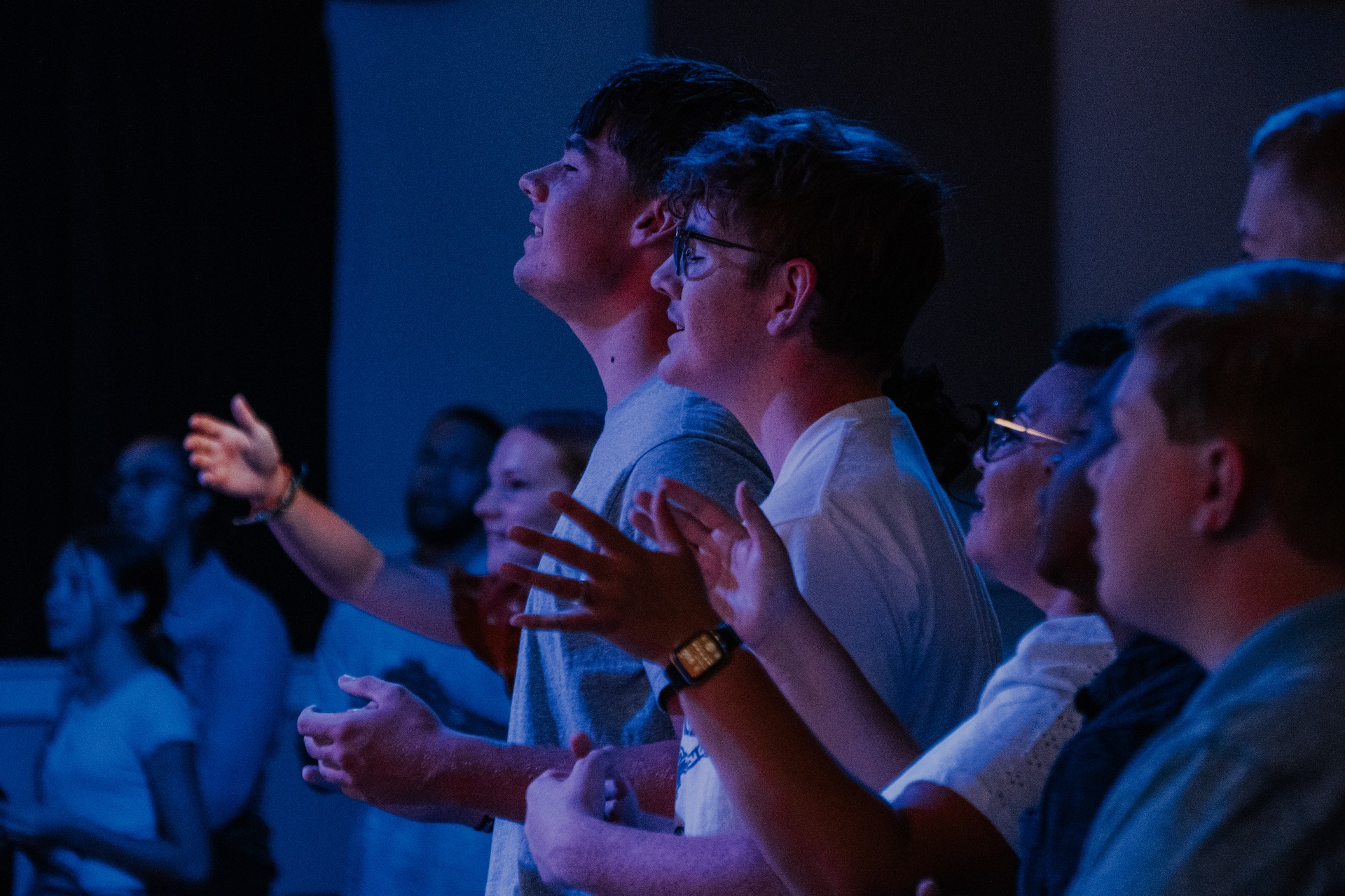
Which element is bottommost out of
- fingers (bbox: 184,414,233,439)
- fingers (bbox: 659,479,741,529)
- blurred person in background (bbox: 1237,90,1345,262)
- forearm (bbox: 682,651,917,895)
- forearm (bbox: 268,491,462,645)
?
forearm (bbox: 268,491,462,645)

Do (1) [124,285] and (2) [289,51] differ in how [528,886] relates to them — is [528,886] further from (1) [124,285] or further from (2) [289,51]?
(2) [289,51]

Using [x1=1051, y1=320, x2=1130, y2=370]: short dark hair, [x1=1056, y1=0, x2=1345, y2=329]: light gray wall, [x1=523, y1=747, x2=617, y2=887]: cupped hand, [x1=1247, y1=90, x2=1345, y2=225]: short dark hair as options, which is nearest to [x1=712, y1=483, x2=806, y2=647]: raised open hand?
[x1=523, y1=747, x2=617, y2=887]: cupped hand

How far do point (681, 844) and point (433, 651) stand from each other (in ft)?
5.50

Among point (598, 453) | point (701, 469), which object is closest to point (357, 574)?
point (598, 453)

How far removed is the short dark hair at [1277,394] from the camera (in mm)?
720

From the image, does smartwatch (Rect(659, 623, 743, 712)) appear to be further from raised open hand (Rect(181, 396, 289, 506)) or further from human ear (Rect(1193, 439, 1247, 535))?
raised open hand (Rect(181, 396, 289, 506))

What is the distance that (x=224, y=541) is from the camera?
3.94m

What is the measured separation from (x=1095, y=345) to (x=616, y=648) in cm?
58

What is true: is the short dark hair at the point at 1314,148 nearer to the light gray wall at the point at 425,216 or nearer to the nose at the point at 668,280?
the nose at the point at 668,280

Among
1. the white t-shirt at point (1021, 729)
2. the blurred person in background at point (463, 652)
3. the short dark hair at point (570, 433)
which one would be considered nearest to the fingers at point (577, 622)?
the white t-shirt at point (1021, 729)

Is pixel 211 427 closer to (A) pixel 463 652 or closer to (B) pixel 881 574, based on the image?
(A) pixel 463 652

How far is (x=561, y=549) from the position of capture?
954 mm

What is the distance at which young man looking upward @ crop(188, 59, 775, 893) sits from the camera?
1390 millimetres

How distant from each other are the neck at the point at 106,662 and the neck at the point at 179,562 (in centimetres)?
38
